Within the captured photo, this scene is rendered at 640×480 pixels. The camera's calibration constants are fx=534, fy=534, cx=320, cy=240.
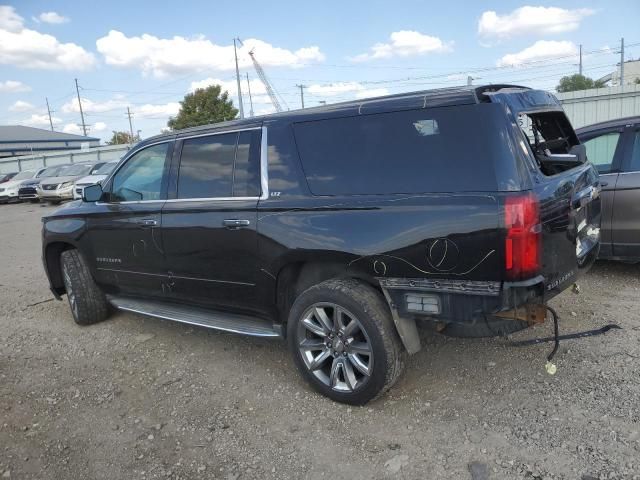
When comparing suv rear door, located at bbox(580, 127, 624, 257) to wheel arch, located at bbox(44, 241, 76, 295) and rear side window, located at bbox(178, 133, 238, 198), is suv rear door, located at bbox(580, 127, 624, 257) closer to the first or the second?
rear side window, located at bbox(178, 133, 238, 198)

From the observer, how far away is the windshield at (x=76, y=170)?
21297 millimetres

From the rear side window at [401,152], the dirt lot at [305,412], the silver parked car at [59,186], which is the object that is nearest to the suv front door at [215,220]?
the rear side window at [401,152]

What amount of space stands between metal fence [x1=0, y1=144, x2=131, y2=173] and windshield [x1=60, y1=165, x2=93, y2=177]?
41.1 ft

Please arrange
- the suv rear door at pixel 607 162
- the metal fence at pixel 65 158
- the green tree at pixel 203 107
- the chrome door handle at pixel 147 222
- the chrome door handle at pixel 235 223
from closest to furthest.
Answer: the chrome door handle at pixel 235 223 → the chrome door handle at pixel 147 222 → the suv rear door at pixel 607 162 → the metal fence at pixel 65 158 → the green tree at pixel 203 107

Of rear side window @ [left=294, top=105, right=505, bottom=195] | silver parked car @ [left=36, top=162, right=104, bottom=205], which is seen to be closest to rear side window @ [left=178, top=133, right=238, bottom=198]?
rear side window @ [left=294, top=105, right=505, bottom=195]

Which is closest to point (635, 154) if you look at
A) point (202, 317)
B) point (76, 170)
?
point (202, 317)

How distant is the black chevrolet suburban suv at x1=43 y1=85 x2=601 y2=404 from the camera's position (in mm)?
2850

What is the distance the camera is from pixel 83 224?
5.05 m

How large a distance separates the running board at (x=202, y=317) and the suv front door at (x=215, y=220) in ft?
0.30

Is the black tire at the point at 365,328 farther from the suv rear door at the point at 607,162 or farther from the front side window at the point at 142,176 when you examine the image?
the suv rear door at the point at 607,162

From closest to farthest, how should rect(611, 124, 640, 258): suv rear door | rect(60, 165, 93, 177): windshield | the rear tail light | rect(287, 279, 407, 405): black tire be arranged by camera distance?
the rear tail light → rect(287, 279, 407, 405): black tire → rect(611, 124, 640, 258): suv rear door → rect(60, 165, 93, 177): windshield

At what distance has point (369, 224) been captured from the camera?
3131mm

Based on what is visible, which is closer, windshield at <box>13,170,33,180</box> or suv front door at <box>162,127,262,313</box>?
suv front door at <box>162,127,262,313</box>

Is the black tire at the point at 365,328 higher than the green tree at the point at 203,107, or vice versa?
the green tree at the point at 203,107
